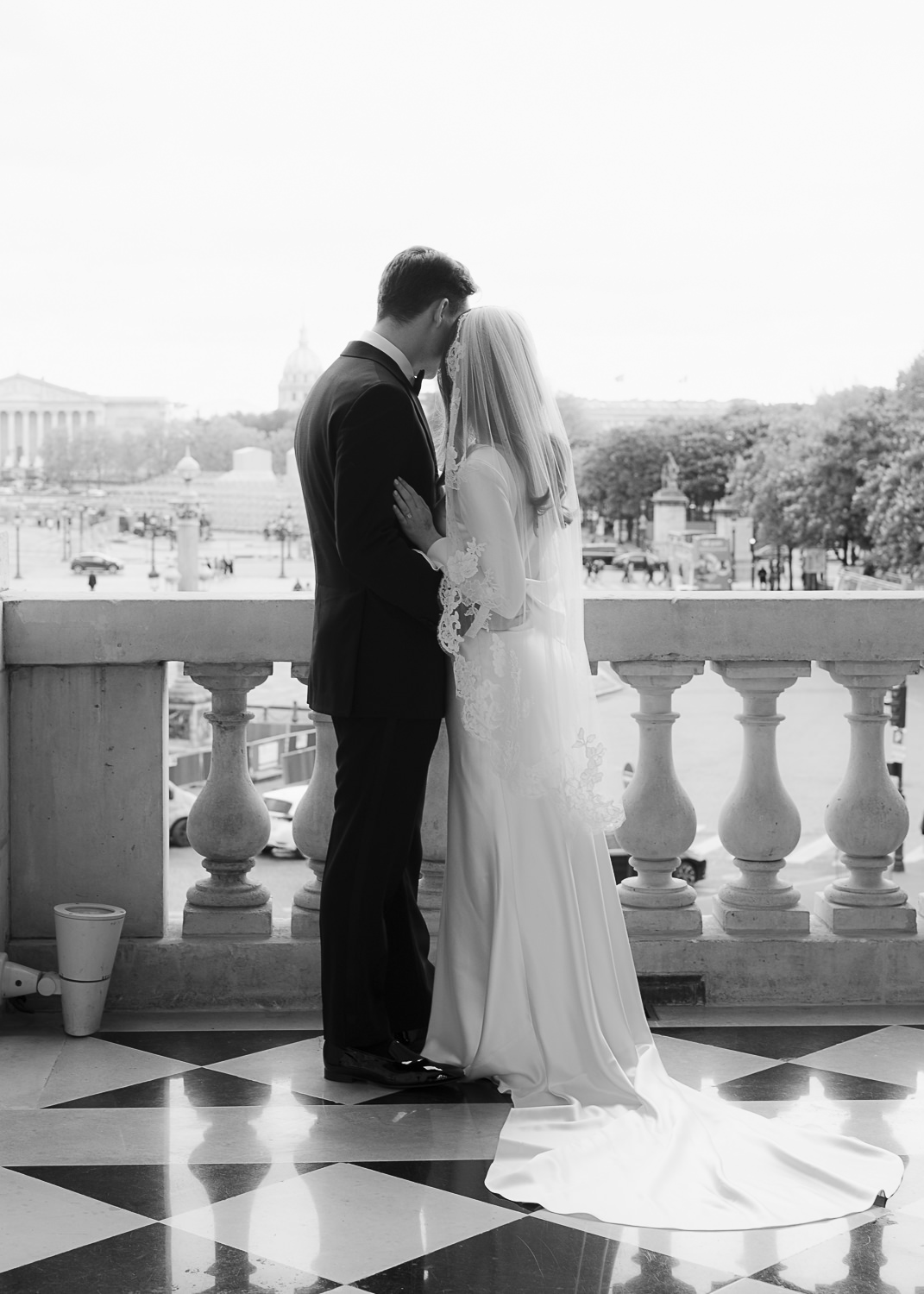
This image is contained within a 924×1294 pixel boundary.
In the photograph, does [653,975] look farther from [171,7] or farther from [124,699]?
[171,7]

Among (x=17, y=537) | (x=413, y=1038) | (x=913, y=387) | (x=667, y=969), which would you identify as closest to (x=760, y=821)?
(x=667, y=969)

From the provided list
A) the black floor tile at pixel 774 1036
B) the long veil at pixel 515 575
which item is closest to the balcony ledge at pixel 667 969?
the black floor tile at pixel 774 1036

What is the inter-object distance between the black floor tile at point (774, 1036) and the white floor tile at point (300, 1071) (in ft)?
2.32

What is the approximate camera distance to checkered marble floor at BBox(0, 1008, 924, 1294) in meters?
2.11

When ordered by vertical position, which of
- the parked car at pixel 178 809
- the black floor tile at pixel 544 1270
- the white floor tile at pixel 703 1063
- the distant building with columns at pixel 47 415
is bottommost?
the parked car at pixel 178 809

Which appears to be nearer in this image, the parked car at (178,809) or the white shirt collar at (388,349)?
the white shirt collar at (388,349)

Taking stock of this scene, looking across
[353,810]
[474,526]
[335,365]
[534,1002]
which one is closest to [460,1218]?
[534,1002]

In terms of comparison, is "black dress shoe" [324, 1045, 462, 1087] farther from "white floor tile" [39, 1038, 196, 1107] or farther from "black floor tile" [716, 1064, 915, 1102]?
"black floor tile" [716, 1064, 915, 1102]

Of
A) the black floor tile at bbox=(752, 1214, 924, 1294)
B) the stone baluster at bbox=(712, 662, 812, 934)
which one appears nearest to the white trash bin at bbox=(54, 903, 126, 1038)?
the stone baluster at bbox=(712, 662, 812, 934)

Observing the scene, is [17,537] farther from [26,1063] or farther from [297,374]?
[26,1063]

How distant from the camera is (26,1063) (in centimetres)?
305

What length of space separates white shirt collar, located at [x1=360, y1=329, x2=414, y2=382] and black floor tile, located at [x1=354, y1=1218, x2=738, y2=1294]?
1586 mm

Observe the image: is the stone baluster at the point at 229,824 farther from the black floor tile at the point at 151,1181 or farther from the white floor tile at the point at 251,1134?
the black floor tile at the point at 151,1181

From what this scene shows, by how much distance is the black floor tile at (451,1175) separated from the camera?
7.82 feet
